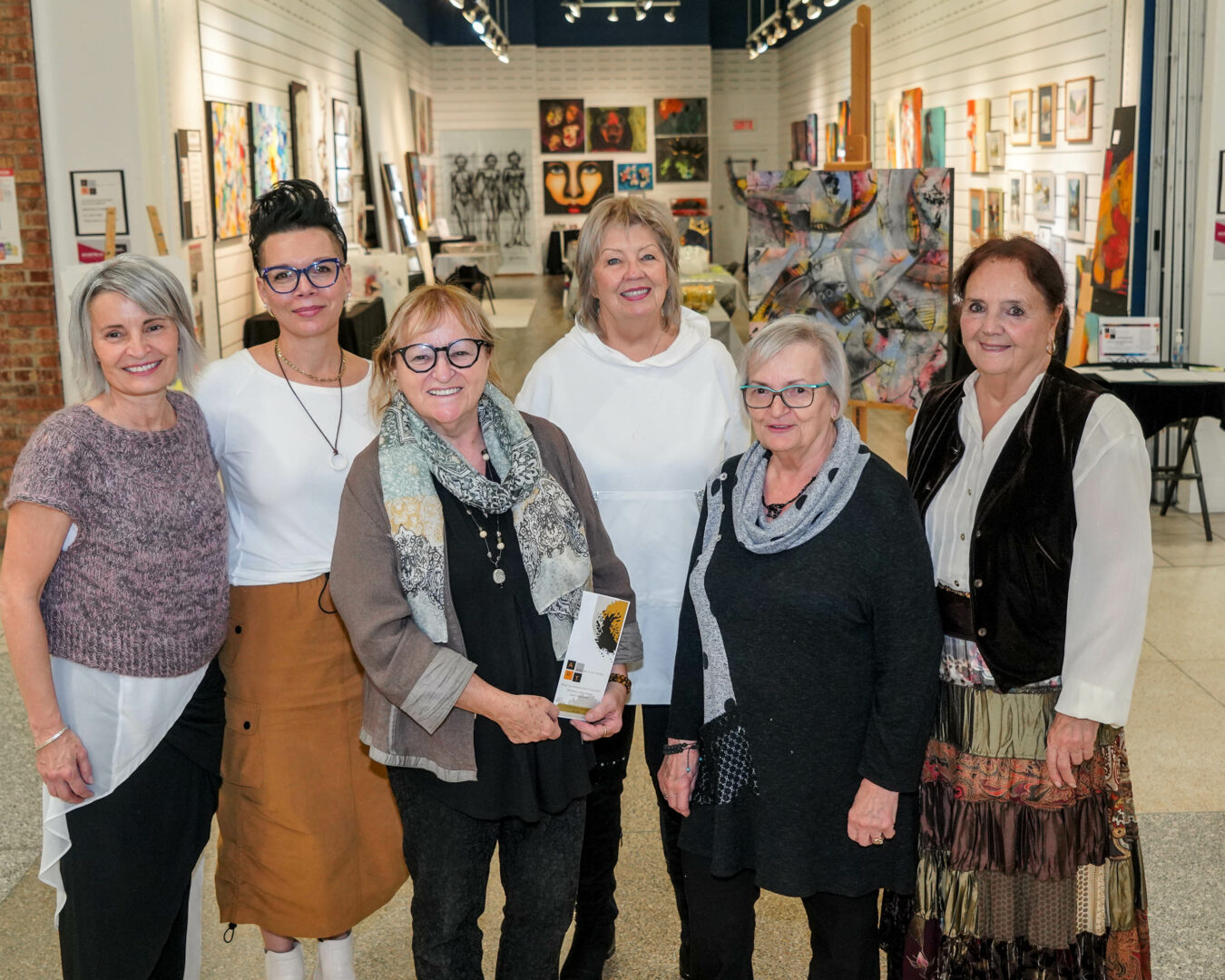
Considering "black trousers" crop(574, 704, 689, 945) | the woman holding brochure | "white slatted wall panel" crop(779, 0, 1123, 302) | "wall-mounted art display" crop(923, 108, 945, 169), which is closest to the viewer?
the woman holding brochure

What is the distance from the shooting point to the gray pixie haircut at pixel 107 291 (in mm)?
2186

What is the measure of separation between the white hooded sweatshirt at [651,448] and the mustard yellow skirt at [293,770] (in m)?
0.63

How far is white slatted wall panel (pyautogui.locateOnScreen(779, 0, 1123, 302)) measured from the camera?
27.9ft

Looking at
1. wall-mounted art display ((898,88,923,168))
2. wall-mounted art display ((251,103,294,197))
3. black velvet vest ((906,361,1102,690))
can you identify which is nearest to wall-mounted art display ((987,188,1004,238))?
wall-mounted art display ((898,88,923,168))

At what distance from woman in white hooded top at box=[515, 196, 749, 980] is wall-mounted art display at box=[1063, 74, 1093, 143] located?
7108 millimetres

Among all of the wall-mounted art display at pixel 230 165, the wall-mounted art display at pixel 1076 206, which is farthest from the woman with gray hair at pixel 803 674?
the wall-mounted art display at pixel 1076 206

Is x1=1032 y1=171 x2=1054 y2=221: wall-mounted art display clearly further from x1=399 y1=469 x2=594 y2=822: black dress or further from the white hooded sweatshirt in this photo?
x1=399 y1=469 x2=594 y2=822: black dress

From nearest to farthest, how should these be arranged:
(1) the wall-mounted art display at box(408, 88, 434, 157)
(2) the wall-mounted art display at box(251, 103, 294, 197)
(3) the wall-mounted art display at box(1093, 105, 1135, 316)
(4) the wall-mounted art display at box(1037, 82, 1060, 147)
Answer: (3) the wall-mounted art display at box(1093, 105, 1135, 316), (4) the wall-mounted art display at box(1037, 82, 1060, 147), (2) the wall-mounted art display at box(251, 103, 294, 197), (1) the wall-mounted art display at box(408, 88, 434, 157)

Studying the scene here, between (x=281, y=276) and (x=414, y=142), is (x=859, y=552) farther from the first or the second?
(x=414, y=142)

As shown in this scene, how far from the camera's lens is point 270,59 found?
10094 mm

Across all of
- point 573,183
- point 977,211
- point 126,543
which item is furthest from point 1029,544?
point 573,183

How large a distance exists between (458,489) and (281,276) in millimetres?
658

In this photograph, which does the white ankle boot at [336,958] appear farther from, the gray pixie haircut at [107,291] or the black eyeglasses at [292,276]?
the black eyeglasses at [292,276]

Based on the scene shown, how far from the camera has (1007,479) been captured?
214cm
